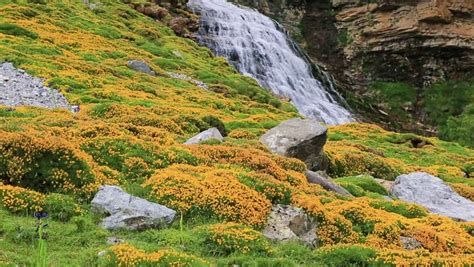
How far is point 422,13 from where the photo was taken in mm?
87375

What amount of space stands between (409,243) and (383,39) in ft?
261

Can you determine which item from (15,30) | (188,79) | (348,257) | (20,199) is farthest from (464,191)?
(15,30)

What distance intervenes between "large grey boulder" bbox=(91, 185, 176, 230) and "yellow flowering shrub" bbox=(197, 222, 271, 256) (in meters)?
1.12

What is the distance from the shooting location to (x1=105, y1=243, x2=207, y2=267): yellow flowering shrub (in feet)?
33.2

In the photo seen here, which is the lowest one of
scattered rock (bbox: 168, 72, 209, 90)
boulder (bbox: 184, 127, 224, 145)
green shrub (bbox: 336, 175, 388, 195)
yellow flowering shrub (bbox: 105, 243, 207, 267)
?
scattered rock (bbox: 168, 72, 209, 90)

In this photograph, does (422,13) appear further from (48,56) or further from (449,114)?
(48,56)

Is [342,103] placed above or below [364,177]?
below

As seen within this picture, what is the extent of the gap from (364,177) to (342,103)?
46.4 m

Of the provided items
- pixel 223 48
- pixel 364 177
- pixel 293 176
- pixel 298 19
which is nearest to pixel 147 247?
pixel 293 176

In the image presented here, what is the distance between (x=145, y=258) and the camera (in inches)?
402

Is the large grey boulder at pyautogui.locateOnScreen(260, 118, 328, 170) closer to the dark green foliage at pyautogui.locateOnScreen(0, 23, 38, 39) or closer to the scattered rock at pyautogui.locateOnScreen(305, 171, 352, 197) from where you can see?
the scattered rock at pyautogui.locateOnScreen(305, 171, 352, 197)

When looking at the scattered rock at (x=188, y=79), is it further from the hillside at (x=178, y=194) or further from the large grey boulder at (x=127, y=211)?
the large grey boulder at (x=127, y=211)

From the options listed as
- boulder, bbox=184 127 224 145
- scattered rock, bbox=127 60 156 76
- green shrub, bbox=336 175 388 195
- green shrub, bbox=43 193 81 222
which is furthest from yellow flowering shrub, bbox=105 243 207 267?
scattered rock, bbox=127 60 156 76

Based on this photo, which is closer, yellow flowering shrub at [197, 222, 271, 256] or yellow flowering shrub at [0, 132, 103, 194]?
yellow flowering shrub at [197, 222, 271, 256]
